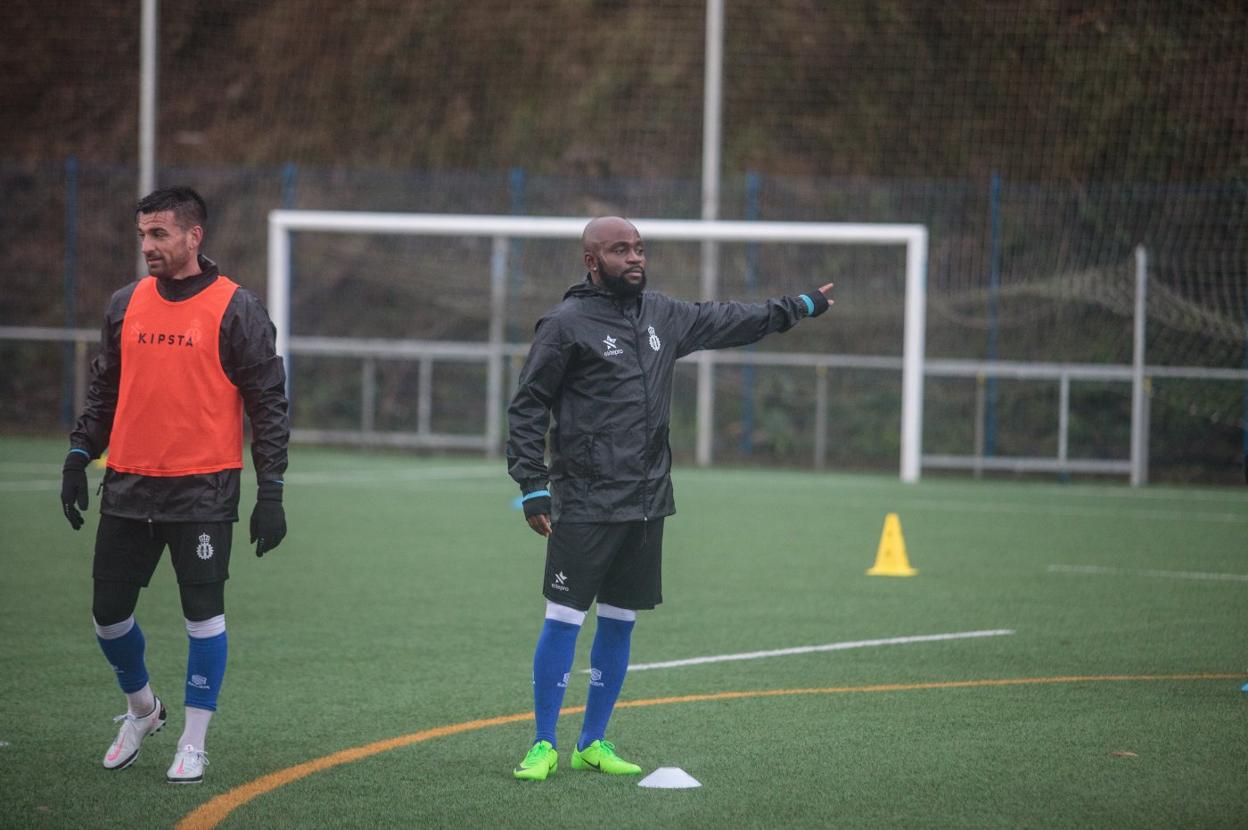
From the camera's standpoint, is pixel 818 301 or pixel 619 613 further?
pixel 818 301

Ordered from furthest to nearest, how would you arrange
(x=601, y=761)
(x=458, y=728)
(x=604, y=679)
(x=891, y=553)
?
(x=891, y=553) → (x=458, y=728) → (x=604, y=679) → (x=601, y=761)

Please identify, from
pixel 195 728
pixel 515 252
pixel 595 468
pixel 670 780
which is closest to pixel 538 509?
pixel 595 468

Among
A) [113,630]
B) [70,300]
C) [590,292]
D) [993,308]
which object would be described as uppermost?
[993,308]

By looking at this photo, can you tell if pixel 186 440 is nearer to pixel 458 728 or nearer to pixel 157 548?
pixel 157 548

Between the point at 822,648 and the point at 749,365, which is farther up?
the point at 749,365

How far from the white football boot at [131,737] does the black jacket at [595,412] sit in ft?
4.96

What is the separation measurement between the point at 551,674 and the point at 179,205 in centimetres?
197

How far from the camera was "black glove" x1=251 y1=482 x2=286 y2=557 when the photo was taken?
5.26 metres

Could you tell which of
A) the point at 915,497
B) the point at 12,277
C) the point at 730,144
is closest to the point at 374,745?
the point at 915,497

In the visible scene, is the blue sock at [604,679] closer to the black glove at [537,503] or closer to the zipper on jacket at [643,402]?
the zipper on jacket at [643,402]

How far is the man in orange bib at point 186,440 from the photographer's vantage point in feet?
17.2

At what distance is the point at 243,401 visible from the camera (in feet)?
17.9

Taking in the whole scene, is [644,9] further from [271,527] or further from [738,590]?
[271,527]

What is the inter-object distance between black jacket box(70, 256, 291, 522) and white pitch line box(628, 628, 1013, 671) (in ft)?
8.17
